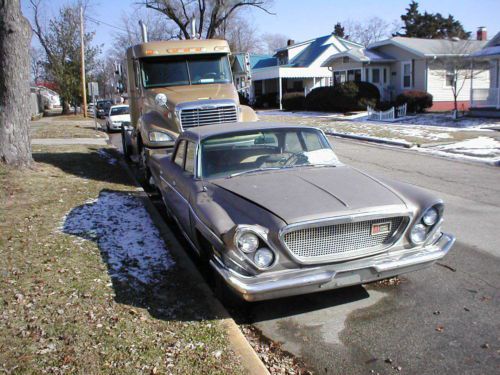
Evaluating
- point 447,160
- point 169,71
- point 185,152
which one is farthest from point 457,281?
point 447,160

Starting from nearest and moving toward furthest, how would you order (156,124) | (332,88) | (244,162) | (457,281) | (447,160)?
(457,281)
(244,162)
(156,124)
(447,160)
(332,88)

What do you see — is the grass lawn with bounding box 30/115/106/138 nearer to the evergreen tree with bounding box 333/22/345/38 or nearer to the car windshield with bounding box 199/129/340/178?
the car windshield with bounding box 199/129/340/178

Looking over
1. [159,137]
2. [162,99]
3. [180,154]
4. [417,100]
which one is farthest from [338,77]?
[180,154]

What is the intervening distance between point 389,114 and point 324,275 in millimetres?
24059

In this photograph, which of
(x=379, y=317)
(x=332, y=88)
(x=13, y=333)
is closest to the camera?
(x=13, y=333)

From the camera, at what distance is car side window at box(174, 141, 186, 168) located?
5.80m

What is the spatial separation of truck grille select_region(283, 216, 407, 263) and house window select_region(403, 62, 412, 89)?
97.9ft

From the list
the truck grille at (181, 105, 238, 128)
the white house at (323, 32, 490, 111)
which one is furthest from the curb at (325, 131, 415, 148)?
the white house at (323, 32, 490, 111)

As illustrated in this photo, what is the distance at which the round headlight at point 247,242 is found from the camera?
361cm

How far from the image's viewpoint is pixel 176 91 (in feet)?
33.2

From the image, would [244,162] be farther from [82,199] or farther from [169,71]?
[169,71]

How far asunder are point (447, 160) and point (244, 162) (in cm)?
936

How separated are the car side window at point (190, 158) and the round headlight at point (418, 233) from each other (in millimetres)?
2361

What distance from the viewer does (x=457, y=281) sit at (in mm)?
4707
